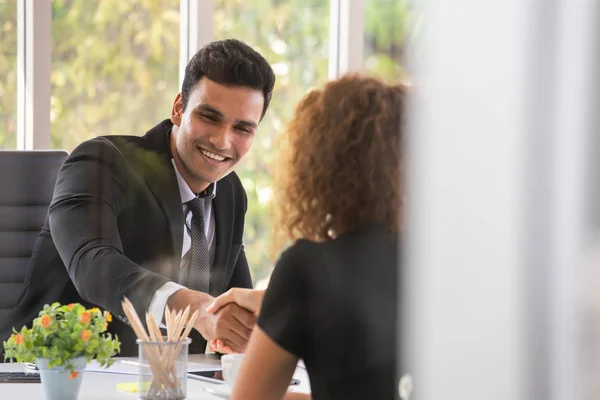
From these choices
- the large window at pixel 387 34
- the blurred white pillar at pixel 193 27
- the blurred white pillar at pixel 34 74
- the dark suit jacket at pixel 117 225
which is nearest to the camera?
the large window at pixel 387 34

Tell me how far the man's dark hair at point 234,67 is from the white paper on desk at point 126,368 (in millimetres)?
718

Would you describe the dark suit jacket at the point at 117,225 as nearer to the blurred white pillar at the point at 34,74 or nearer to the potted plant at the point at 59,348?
the potted plant at the point at 59,348

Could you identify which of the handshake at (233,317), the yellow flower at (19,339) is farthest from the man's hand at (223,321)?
the yellow flower at (19,339)

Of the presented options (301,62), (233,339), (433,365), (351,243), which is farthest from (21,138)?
(433,365)

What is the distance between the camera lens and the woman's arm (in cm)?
81

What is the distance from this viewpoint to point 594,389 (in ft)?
0.74

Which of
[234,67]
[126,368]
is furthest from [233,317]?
[234,67]

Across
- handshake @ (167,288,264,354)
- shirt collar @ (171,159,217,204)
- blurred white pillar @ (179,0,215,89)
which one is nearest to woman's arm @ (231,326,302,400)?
handshake @ (167,288,264,354)

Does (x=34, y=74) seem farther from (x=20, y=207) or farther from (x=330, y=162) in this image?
(x=330, y=162)

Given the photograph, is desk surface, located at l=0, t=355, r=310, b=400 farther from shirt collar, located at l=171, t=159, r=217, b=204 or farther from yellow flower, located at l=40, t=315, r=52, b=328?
shirt collar, located at l=171, t=159, r=217, b=204

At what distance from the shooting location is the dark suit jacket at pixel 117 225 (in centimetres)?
167

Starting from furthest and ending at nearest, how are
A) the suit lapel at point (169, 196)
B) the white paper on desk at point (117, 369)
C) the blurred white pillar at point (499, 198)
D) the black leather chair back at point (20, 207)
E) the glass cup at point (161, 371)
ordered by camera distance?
the black leather chair back at point (20, 207) < the suit lapel at point (169, 196) < the white paper on desk at point (117, 369) < the glass cup at point (161, 371) < the blurred white pillar at point (499, 198)

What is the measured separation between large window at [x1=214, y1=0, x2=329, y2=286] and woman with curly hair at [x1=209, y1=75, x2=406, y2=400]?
63 cm

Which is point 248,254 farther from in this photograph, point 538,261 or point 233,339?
point 538,261
